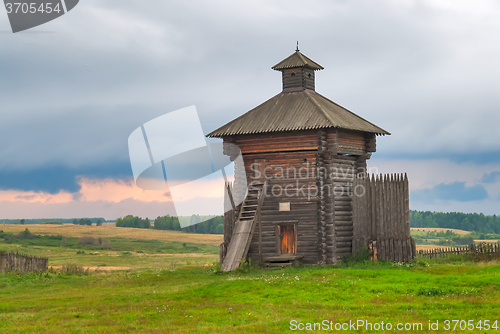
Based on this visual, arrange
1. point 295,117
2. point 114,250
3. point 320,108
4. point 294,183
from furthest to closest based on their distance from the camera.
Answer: point 114,250
point 320,108
point 295,117
point 294,183

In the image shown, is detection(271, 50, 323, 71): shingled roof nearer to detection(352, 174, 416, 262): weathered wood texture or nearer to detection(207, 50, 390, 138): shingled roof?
detection(207, 50, 390, 138): shingled roof

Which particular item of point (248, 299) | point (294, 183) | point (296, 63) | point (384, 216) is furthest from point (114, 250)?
point (248, 299)

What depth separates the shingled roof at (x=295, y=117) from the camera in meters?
27.2

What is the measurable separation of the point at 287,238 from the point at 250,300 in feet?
35.3

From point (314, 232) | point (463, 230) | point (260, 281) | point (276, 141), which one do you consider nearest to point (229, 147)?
point (276, 141)

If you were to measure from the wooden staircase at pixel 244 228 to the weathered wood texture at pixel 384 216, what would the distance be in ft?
15.2

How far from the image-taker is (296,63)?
30.7 m

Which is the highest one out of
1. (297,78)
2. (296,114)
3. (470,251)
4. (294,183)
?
(297,78)

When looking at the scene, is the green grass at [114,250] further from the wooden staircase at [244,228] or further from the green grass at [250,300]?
the green grass at [250,300]

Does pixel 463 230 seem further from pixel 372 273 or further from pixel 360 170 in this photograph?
pixel 372 273

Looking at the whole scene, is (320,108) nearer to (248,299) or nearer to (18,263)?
(248,299)

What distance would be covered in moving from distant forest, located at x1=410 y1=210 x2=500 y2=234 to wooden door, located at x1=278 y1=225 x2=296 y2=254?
229 ft

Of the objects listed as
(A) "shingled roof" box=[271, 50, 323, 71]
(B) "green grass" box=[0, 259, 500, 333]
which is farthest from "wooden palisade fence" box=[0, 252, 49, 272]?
(A) "shingled roof" box=[271, 50, 323, 71]

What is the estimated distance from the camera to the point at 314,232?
89.7ft
